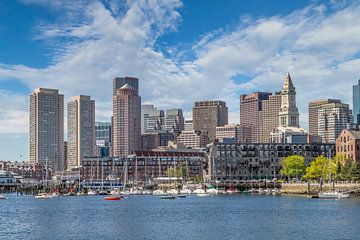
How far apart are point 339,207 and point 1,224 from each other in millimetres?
56151

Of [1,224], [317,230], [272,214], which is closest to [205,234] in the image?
[317,230]

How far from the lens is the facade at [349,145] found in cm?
18000

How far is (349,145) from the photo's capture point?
184m

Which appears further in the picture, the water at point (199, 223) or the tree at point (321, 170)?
the tree at point (321, 170)

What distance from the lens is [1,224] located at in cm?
10231

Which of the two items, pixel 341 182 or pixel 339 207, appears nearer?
pixel 339 207

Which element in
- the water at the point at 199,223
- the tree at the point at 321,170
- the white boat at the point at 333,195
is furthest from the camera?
the tree at the point at 321,170

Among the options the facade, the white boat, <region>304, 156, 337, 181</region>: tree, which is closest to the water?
the white boat

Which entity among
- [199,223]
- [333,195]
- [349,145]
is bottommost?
[199,223]

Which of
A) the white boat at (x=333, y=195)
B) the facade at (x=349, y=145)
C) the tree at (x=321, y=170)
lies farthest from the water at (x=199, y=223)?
the facade at (x=349, y=145)

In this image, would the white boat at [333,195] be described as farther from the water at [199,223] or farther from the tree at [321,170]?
the water at [199,223]

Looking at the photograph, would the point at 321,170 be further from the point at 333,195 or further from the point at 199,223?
the point at 199,223

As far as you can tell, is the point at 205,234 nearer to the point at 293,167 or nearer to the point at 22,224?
the point at 22,224

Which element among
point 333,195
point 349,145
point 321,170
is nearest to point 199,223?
point 333,195
